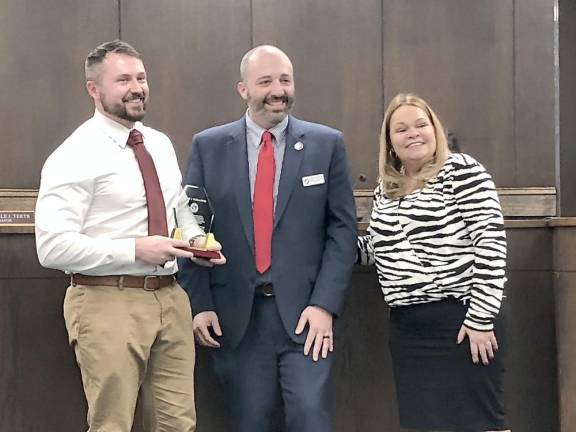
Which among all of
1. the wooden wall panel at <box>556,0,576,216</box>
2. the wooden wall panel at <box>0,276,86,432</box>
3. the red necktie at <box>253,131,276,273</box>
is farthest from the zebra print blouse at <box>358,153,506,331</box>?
the wooden wall panel at <box>556,0,576,216</box>

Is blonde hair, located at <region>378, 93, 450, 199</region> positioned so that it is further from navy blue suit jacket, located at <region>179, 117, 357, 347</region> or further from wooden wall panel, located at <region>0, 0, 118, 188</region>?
wooden wall panel, located at <region>0, 0, 118, 188</region>

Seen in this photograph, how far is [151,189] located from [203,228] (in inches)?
8.4

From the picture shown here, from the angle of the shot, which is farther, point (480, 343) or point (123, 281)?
point (480, 343)

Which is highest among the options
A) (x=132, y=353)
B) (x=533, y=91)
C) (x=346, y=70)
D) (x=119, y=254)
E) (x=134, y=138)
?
(x=346, y=70)

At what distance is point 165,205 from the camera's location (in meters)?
2.24

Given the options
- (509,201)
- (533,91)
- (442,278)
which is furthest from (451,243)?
(533,91)

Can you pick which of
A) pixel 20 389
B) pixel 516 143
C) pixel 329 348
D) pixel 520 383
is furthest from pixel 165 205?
pixel 516 143

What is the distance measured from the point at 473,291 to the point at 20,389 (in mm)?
1500

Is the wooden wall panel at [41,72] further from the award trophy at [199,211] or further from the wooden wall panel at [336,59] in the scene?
the award trophy at [199,211]

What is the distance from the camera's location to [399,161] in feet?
8.03

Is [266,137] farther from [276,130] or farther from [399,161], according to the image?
[399,161]

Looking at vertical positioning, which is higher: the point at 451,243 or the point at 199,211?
the point at 199,211

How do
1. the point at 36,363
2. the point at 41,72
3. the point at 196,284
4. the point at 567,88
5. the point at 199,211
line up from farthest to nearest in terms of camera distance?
the point at 567,88, the point at 41,72, the point at 36,363, the point at 196,284, the point at 199,211

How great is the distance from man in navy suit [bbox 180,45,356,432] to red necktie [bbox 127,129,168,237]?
10.5 inches
